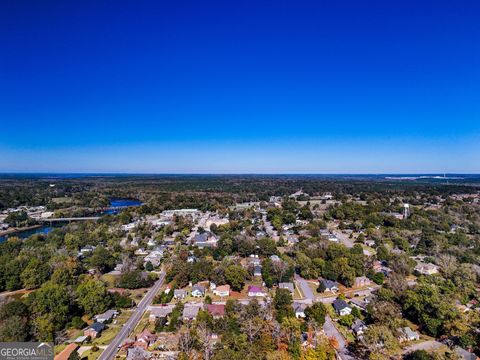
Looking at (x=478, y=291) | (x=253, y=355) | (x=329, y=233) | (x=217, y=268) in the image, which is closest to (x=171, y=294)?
(x=217, y=268)

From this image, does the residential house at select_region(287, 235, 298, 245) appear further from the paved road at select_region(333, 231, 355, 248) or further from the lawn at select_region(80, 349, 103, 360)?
the lawn at select_region(80, 349, 103, 360)

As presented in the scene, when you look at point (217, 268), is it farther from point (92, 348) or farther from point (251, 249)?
point (92, 348)

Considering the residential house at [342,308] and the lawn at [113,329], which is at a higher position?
the residential house at [342,308]

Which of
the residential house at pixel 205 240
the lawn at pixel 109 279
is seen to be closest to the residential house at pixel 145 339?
the lawn at pixel 109 279

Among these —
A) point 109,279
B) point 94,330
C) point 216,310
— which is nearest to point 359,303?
point 216,310

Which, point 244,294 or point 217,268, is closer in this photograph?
point 244,294

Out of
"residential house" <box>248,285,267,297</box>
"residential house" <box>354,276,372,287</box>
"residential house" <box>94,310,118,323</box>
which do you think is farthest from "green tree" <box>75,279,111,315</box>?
"residential house" <box>354,276,372,287</box>

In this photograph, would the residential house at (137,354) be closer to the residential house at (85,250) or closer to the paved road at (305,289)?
the paved road at (305,289)
